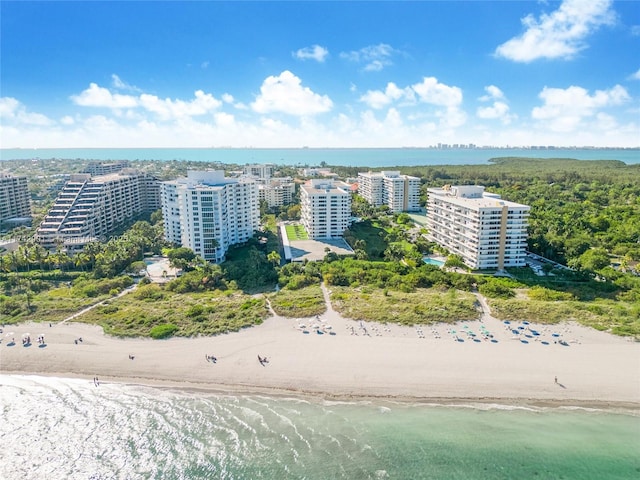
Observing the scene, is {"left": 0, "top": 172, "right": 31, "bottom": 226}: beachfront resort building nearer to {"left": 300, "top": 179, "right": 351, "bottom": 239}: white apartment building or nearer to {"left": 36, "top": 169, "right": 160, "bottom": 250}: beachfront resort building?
{"left": 36, "top": 169, "right": 160, "bottom": 250}: beachfront resort building

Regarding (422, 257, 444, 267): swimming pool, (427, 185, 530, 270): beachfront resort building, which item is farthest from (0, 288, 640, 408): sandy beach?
(422, 257, 444, 267): swimming pool

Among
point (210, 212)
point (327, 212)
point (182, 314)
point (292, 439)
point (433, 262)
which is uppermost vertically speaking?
point (210, 212)

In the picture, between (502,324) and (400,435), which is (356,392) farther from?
(502,324)

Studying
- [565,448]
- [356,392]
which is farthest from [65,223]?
[565,448]

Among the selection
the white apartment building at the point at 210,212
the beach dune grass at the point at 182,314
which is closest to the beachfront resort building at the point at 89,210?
the white apartment building at the point at 210,212

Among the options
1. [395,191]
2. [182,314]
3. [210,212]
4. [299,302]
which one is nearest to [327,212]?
[210,212]

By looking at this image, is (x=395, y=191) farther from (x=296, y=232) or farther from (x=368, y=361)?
(x=368, y=361)

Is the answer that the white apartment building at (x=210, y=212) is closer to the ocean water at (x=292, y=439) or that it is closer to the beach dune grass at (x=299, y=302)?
the beach dune grass at (x=299, y=302)
